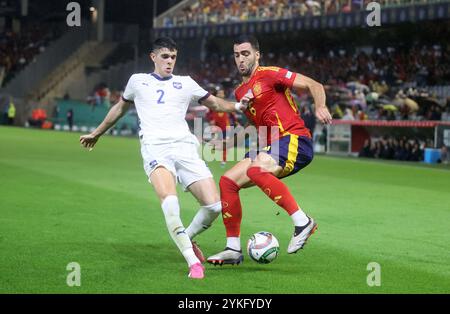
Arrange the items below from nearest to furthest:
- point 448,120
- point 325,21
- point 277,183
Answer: point 277,183, point 448,120, point 325,21

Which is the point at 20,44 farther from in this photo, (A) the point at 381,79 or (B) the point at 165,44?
(B) the point at 165,44

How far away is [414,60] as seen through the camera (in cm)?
3622

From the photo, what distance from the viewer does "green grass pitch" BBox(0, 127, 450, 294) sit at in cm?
766

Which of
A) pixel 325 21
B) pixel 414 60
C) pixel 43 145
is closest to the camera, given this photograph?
pixel 43 145

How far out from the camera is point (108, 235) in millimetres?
10688

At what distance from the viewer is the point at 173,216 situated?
8.12 meters

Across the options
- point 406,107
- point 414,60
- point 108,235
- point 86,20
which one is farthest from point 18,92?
point 108,235

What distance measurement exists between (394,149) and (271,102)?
20.8 m

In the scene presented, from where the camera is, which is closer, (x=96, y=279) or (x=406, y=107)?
(x=96, y=279)

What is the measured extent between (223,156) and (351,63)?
1603 centimetres

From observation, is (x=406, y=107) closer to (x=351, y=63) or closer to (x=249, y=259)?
(x=351, y=63)

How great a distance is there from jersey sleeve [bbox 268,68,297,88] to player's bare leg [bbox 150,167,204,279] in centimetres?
146

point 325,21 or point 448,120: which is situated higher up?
point 325,21

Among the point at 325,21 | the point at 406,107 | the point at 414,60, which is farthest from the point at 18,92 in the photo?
the point at 406,107
